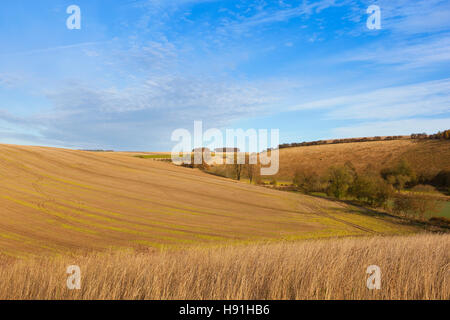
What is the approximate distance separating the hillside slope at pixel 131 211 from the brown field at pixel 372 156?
194ft

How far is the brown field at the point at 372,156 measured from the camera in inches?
3489

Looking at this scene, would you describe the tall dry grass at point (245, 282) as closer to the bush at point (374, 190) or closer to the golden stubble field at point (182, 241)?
the golden stubble field at point (182, 241)

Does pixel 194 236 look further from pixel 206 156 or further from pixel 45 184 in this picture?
pixel 206 156

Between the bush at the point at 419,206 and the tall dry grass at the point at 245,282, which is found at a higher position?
the tall dry grass at the point at 245,282

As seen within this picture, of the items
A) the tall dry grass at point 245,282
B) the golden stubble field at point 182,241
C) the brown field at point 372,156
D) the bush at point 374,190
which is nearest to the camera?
the tall dry grass at point 245,282

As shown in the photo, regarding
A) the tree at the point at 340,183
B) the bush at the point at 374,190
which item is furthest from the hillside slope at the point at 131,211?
the tree at the point at 340,183

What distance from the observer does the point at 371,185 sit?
42656mm

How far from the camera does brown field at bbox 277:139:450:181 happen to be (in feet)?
291

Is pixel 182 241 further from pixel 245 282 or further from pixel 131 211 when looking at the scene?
pixel 245 282

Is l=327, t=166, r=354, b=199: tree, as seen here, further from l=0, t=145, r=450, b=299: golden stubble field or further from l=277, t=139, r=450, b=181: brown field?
l=277, t=139, r=450, b=181: brown field

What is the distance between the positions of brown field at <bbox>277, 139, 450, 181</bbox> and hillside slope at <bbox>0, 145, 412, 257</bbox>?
59025mm

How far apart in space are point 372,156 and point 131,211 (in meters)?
107

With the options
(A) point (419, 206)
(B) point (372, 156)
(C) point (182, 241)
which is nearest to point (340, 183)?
(A) point (419, 206)

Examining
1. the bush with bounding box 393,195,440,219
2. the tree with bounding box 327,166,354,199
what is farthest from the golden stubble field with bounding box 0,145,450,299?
the tree with bounding box 327,166,354,199
